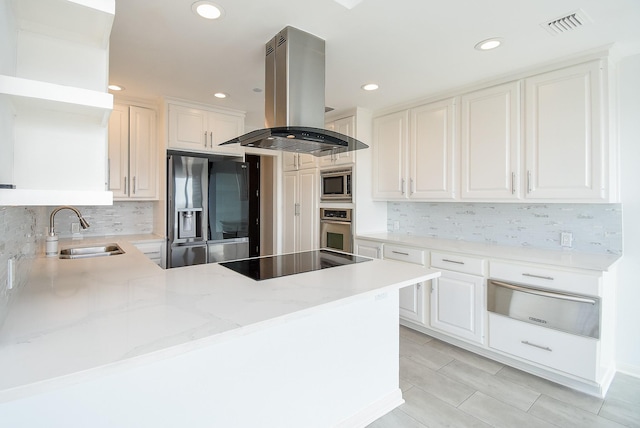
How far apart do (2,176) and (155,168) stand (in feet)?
8.83

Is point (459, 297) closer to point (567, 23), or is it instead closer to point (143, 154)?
point (567, 23)

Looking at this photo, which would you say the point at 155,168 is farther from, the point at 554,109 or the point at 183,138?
the point at 554,109

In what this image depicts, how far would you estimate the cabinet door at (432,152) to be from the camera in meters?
2.97

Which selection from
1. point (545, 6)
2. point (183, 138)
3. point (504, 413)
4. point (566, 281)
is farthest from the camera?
point (183, 138)

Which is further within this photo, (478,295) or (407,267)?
(478,295)

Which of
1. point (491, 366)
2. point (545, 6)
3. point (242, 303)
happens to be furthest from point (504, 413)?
point (545, 6)

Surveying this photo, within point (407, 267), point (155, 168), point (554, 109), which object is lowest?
point (407, 267)

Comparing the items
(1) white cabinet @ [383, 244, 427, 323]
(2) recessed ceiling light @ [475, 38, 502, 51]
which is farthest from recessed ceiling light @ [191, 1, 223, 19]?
(1) white cabinet @ [383, 244, 427, 323]

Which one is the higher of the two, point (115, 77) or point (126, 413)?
point (115, 77)

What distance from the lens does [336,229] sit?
12.3ft

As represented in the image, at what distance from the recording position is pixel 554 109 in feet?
7.60

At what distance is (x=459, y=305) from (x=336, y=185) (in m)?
1.82

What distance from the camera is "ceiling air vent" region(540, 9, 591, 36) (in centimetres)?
176

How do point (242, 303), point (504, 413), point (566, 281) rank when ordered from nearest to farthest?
1. point (242, 303)
2. point (504, 413)
3. point (566, 281)
